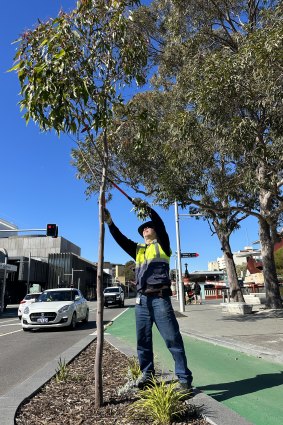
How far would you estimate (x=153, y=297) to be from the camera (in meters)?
4.44

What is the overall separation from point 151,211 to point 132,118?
1226 millimetres

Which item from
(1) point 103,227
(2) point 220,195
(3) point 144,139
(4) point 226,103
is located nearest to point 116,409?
(1) point 103,227

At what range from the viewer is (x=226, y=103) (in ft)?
32.6

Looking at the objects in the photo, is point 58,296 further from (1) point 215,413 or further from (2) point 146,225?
(1) point 215,413

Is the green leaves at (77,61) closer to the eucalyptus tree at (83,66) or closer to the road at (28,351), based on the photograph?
the eucalyptus tree at (83,66)

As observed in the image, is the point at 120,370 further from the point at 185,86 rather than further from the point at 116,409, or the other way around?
the point at 185,86

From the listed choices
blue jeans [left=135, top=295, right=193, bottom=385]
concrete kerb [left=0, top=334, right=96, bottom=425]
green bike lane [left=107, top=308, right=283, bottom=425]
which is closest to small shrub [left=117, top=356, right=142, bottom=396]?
blue jeans [left=135, top=295, right=193, bottom=385]

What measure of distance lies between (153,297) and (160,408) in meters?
1.25

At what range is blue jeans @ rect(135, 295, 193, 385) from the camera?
14.0 feet

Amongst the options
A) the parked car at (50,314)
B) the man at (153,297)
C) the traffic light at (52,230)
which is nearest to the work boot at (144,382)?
the man at (153,297)

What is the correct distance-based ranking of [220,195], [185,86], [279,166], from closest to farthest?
[279,166] → [185,86] → [220,195]

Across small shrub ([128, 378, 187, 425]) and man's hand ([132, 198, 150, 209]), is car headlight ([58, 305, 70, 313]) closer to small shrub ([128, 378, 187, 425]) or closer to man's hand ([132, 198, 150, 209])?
man's hand ([132, 198, 150, 209])

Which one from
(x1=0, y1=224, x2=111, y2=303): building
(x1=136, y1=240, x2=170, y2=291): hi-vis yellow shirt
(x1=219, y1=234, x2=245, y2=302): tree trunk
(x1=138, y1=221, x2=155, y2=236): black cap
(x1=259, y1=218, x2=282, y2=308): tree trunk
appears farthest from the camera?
(x1=0, y1=224, x2=111, y2=303): building

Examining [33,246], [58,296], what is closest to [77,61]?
[58,296]
